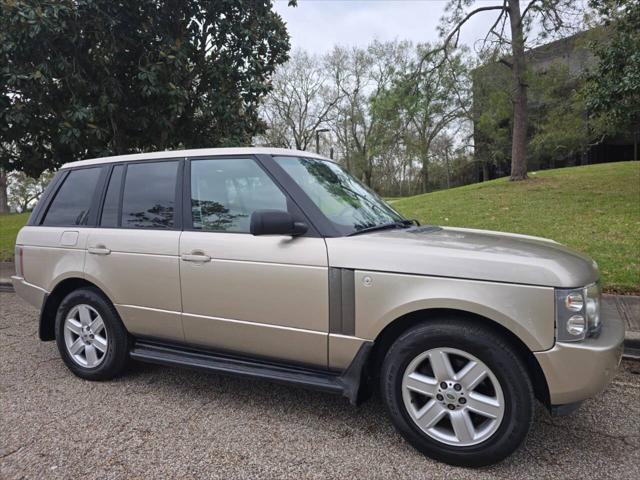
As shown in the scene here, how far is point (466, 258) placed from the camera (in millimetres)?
2496

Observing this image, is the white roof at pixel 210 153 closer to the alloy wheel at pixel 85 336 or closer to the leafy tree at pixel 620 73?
the alloy wheel at pixel 85 336

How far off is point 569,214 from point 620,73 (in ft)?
9.94

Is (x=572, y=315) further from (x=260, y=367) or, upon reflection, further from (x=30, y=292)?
(x=30, y=292)

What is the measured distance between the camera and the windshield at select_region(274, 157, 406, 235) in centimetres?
305

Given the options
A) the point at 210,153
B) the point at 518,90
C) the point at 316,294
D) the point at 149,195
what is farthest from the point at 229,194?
the point at 518,90

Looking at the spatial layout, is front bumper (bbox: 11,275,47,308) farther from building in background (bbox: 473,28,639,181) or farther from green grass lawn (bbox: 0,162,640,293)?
building in background (bbox: 473,28,639,181)

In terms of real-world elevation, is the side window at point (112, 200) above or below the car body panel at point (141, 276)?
above

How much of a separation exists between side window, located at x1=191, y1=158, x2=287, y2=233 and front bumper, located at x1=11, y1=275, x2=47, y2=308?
6.02ft

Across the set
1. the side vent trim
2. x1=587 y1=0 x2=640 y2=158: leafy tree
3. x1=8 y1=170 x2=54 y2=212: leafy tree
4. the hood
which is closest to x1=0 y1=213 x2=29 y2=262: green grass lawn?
the side vent trim

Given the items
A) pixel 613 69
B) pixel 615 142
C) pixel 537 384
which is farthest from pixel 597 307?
pixel 615 142

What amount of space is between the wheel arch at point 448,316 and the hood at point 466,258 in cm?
24

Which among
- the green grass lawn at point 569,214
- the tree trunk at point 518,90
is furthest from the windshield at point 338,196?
the tree trunk at point 518,90

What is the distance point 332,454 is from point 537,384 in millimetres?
1229

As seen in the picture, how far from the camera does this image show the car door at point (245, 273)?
2.82 m
